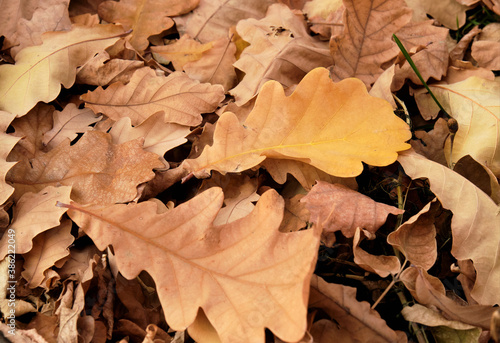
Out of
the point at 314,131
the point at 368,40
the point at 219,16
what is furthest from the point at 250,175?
the point at 219,16

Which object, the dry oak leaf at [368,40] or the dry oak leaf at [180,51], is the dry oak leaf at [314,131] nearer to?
the dry oak leaf at [368,40]

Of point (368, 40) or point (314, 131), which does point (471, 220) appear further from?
point (368, 40)

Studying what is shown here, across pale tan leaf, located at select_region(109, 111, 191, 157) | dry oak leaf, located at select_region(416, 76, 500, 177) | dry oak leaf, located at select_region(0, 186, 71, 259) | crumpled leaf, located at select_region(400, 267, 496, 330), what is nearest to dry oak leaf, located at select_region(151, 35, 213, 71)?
pale tan leaf, located at select_region(109, 111, 191, 157)

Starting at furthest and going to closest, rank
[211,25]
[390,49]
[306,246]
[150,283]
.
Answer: [211,25] → [390,49] → [150,283] → [306,246]

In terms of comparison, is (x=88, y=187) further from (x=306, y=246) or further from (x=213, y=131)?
(x=306, y=246)

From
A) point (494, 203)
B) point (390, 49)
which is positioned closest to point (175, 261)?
point (494, 203)

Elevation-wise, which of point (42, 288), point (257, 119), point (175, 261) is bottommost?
point (42, 288)
